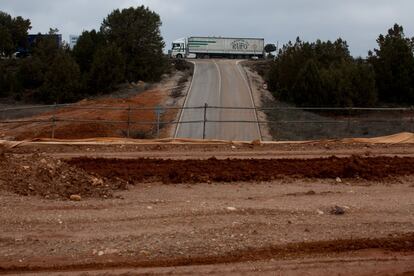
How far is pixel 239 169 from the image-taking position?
46.1ft

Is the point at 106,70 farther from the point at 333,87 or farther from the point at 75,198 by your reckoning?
the point at 75,198

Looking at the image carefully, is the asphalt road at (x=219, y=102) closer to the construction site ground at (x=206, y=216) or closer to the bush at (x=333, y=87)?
the bush at (x=333, y=87)

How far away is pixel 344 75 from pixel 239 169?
3252 centimetres

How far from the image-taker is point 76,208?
9.91 meters

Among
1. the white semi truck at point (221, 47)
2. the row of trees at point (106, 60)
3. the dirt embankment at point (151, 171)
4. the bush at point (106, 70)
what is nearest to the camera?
the dirt embankment at point (151, 171)

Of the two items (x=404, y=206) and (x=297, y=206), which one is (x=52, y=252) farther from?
(x=404, y=206)

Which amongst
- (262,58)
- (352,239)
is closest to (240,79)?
(262,58)

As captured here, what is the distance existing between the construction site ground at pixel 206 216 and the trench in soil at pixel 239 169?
28 millimetres

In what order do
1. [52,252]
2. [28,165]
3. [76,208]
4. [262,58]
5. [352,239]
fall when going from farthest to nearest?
[262,58]
[28,165]
[76,208]
[352,239]
[52,252]

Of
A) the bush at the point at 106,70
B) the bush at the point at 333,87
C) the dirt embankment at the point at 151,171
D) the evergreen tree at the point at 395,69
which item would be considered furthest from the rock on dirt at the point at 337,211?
the bush at the point at 106,70

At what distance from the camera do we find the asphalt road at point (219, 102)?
3278 cm

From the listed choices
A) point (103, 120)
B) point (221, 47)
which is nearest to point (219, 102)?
point (103, 120)

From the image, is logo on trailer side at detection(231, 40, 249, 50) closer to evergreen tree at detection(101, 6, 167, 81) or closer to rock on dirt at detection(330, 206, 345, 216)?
evergreen tree at detection(101, 6, 167, 81)

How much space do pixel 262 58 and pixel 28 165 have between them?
9838 cm
